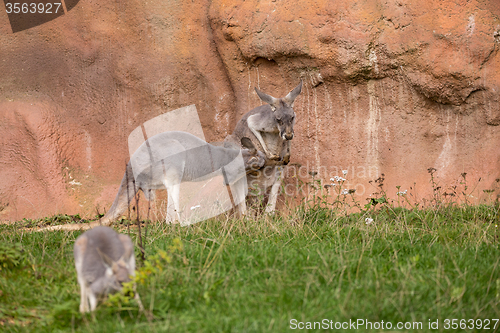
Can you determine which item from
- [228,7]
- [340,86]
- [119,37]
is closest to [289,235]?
[340,86]

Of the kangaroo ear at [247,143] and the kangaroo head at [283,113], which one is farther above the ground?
the kangaroo head at [283,113]

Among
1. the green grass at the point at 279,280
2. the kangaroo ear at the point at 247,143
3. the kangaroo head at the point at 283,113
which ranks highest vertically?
the kangaroo head at the point at 283,113

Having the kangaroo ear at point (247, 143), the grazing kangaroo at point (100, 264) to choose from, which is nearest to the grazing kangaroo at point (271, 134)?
the kangaroo ear at point (247, 143)

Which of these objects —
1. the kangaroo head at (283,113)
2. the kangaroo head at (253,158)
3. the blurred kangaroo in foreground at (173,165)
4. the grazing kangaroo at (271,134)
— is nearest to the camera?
the blurred kangaroo in foreground at (173,165)

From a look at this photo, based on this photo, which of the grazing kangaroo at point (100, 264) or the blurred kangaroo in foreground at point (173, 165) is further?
the blurred kangaroo in foreground at point (173, 165)

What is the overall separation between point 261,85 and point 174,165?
Answer: 2347mm

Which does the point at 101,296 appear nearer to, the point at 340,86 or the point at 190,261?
the point at 190,261

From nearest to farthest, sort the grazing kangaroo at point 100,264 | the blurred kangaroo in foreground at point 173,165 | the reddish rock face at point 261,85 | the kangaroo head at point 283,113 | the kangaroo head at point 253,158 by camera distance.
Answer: the grazing kangaroo at point 100,264
the blurred kangaroo in foreground at point 173,165
the kangaroo head at point 253,158
the kangaroo head at point 283,113
the reddish rock face at point 261,85

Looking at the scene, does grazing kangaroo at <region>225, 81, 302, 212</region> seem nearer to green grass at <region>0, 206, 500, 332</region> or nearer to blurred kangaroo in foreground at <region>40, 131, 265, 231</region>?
blurred kangaroo in foreground at <region>40, 131, 265, 231</region>

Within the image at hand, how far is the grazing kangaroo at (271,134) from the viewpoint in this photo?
5.97 metres

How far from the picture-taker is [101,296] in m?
2.61

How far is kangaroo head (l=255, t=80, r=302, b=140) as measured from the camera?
5.87 m

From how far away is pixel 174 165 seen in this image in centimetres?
562

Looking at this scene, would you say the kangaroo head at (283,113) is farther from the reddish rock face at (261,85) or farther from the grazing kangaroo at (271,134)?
the reddish rock face at (261,85)
